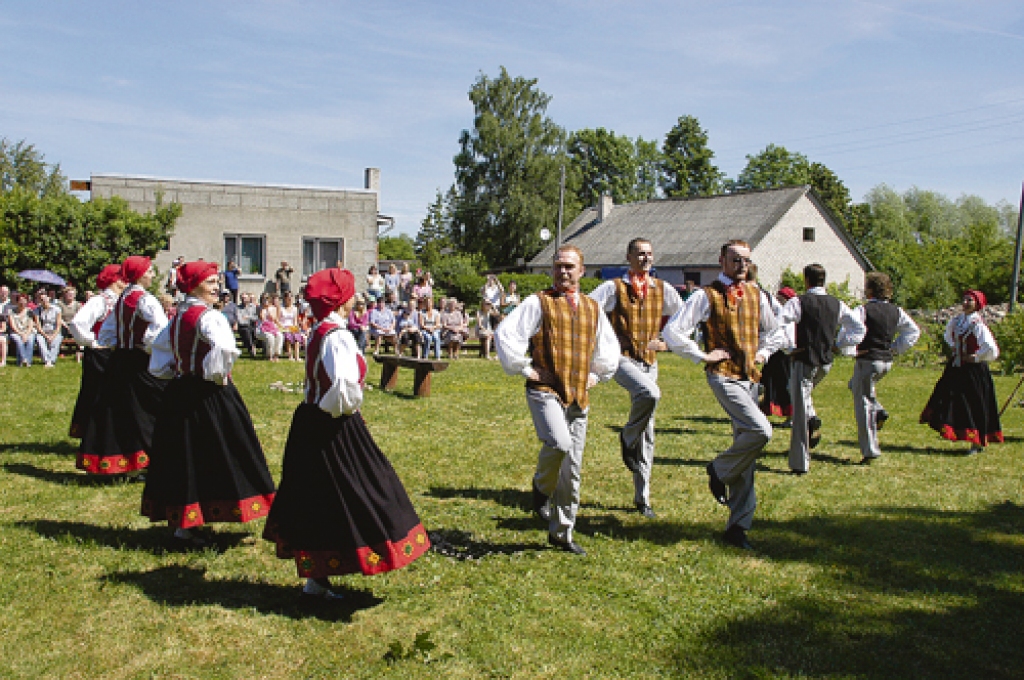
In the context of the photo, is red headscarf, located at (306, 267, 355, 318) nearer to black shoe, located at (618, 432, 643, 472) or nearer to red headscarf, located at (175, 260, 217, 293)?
red headscarf, located at (175, 260, 217, 293)

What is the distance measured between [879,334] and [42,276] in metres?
16.2

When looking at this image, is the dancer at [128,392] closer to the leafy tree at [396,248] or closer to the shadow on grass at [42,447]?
the shadow on grass at [42,447]

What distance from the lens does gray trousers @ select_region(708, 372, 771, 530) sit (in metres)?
5.74

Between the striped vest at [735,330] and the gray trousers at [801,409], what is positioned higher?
the striped vest at [735,330]

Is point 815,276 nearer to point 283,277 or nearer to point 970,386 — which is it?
point 970,386

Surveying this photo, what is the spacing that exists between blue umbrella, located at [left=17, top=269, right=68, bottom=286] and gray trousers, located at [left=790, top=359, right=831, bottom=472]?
608 inches

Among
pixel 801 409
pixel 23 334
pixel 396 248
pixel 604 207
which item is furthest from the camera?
pixel 396 248

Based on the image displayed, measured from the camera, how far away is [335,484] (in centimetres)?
441

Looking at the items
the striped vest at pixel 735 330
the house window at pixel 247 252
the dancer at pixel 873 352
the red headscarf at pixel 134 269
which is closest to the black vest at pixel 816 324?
the dancer at pixel 873 352

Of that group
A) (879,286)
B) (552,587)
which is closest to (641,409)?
(552,587)

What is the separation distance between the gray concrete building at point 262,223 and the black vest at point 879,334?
51.3ft

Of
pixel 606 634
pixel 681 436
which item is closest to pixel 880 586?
pixel 606 634

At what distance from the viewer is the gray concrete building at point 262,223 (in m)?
20.7

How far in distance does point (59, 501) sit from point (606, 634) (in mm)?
4560
